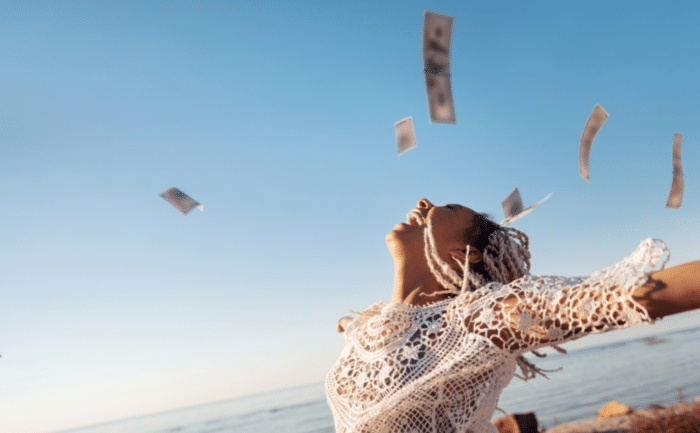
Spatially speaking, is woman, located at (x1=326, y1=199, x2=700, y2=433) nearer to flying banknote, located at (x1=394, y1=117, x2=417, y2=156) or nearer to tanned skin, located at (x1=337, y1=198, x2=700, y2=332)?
tanned skin, located at (x1=337, y1=198, x2=700, y2=332)

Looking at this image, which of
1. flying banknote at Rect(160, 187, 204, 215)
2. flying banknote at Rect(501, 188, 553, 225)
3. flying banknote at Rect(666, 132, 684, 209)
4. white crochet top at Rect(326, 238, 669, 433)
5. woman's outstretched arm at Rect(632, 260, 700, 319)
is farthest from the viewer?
flying banknote at Rect(160, 187, 204, 215)

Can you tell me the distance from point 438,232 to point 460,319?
25.5 inches

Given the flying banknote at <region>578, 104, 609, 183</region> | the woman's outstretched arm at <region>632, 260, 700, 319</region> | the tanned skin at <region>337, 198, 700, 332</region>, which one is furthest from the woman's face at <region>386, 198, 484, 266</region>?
the woman's outstretched arm at <region>632, 260, 700, 319</region>

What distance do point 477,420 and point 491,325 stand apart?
1.76 ft

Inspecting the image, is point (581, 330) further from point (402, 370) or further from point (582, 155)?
point (582, 155)

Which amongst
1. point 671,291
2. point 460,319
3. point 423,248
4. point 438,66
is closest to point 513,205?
point 423,248

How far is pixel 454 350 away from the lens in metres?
1.91

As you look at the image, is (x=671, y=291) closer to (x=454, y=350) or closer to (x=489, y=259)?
(x=454, y=350)

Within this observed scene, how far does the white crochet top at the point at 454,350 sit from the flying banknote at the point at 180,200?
2.34 metres

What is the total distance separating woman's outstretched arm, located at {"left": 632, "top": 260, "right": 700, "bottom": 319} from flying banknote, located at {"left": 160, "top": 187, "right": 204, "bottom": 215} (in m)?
3.41

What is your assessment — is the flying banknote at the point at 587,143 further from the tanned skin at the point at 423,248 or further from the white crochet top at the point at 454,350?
the white crochet top at the point at 454,350

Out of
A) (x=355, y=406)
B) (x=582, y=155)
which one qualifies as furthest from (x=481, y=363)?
(x=582, y=155)

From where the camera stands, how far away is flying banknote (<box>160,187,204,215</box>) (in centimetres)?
398

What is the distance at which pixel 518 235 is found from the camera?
273cm
